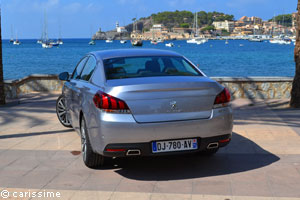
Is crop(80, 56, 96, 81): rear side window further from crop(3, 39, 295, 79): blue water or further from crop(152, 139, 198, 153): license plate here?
crop(3, 39, 295, 79): blue water

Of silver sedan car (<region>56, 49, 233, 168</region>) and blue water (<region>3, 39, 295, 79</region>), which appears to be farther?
blue water (<region>3, 39, 295, 79</region>)

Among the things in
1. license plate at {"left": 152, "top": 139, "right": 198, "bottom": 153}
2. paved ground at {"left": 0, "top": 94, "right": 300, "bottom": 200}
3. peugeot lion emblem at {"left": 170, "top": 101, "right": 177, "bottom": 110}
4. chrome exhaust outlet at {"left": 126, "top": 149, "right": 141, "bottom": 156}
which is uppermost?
peugeot lion emblem at {"left": 170, "top": 101, "right": 177, "bottom": 110}

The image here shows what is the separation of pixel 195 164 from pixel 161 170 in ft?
1.78

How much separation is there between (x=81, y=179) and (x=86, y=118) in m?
0.78

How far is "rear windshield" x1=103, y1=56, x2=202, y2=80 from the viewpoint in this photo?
5.84 metres

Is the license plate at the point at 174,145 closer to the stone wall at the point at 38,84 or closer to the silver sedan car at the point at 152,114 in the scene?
the silver sedan car at the point at 152,114

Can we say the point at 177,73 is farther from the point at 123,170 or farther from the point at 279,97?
the point at 279,97

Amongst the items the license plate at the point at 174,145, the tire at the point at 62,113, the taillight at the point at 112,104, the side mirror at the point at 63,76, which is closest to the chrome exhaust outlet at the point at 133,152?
the license plate at the point at 174,145

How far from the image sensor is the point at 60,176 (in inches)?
223

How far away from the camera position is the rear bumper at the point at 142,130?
16.9ft

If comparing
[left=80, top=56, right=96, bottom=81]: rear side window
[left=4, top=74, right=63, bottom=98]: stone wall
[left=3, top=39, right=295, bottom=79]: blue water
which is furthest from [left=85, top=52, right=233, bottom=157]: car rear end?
[left=3, top=39, right=295, bottom=79]: blue water

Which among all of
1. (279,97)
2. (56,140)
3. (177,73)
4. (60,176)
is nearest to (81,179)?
(60,176)

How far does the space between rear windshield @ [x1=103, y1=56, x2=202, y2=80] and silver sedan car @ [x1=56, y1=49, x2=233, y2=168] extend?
0.04 feet

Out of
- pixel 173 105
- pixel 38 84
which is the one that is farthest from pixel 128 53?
pixel 38 84
